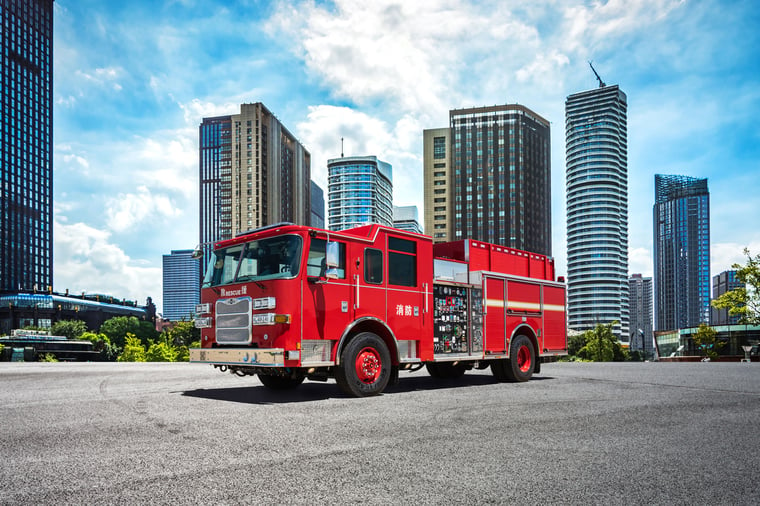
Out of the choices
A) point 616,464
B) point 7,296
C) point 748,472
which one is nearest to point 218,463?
point 616,464

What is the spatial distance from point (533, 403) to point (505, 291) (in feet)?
16.3

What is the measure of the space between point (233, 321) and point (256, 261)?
1.15 meters

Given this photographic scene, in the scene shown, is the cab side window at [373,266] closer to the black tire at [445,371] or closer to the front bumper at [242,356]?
the front bumper at [242,356]

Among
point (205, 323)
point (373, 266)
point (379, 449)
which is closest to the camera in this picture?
A: point (379, 449)

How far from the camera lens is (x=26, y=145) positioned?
166 metres

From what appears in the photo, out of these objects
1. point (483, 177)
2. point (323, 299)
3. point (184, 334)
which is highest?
point (483, 177)

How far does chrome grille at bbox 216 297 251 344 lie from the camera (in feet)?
35.0

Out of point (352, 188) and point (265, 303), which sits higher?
point (352, 188)

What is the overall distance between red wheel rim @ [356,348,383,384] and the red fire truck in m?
0.02

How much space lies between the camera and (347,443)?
21.4 ft

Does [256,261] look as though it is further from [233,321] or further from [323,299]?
[323,299]

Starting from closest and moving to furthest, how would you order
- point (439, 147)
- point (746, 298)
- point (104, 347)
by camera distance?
point (746, 298), point (104, 347), point (439, 147)

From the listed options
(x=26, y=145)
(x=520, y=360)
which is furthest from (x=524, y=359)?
(x=26, y=145)

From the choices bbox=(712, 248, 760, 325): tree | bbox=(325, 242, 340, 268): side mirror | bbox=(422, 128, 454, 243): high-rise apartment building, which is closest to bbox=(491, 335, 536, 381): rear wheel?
bbox=(325, 242, 340, 268): side mirror
